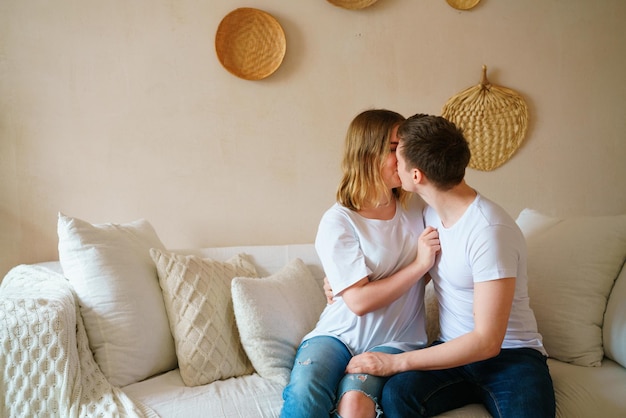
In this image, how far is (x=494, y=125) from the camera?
2.70 metres

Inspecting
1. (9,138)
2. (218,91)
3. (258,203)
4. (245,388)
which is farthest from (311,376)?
(9,138)

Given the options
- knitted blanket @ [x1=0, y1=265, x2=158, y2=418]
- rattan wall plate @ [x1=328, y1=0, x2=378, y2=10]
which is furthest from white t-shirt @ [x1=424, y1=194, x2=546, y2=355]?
rattan wall plate @ [x1=328, y1=0, x2=378, y2=10]

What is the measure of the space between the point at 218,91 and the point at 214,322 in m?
1.07

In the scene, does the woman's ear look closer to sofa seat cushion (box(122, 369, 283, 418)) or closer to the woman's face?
the woman's face

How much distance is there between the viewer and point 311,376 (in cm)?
143

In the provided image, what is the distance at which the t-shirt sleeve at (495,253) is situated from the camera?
53.4 inches

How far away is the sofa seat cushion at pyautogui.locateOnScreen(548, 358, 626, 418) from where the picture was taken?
1505 mm

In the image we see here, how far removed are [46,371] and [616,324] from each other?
1692 millimetres

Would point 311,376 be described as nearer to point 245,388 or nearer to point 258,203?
point 245,388

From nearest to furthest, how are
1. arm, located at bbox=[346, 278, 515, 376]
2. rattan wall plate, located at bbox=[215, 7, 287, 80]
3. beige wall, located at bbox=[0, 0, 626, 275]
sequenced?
1. arm, located at bbox=[346, 278, 515, 376]
2. beige wall, located at bbox=[0, 0, 626, 275]
3. rattan wall plate, located at bbox=[215, 7, 287, 80]

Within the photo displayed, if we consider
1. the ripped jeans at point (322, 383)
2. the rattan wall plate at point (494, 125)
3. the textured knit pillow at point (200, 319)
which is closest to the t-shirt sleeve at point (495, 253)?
the ripped jeans at point (322, 383)

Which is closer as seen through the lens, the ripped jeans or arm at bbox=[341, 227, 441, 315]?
the ripped jeans

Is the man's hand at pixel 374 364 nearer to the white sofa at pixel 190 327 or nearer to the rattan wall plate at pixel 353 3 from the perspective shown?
the white sofa at pixel 190 327

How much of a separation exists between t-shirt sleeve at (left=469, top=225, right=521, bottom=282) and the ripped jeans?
1.21 ft
